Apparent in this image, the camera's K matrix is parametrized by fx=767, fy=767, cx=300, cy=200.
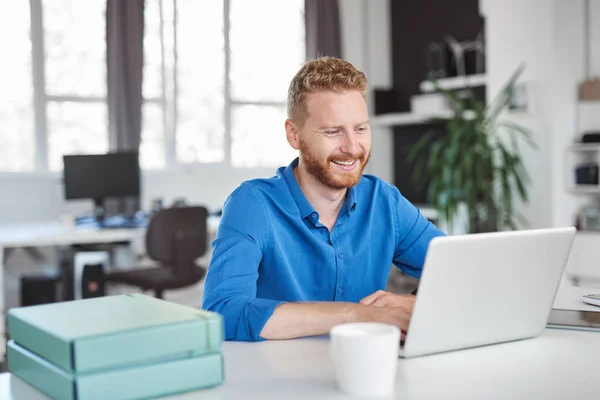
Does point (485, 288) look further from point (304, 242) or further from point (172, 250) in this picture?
point (172, 250)

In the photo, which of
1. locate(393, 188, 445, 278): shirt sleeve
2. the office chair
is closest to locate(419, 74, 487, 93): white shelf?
the office chair

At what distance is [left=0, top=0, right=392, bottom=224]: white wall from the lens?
577 centimetres

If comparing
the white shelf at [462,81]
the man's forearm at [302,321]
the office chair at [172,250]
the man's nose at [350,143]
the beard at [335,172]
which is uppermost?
the white shelf at [462,81]

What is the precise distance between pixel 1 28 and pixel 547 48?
12.9ft

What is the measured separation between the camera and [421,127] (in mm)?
7137

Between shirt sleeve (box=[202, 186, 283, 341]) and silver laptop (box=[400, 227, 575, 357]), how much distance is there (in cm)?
32

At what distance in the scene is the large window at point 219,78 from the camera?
250 inches

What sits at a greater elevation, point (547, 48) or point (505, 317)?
point (547, 48)

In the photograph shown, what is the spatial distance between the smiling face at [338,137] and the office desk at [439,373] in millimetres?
514

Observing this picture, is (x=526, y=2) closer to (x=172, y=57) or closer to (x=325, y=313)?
(x=172, y=57)

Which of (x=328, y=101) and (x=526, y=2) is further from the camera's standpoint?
(x=526, y=2)

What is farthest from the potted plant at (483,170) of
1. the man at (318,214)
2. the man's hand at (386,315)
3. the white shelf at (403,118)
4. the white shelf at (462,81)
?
the man's hand at (386,315)

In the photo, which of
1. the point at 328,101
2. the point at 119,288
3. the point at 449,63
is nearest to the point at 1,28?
the point at 119,288

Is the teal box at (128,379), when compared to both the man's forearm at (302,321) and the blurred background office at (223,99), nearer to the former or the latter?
the man's forearm at (302,321)
